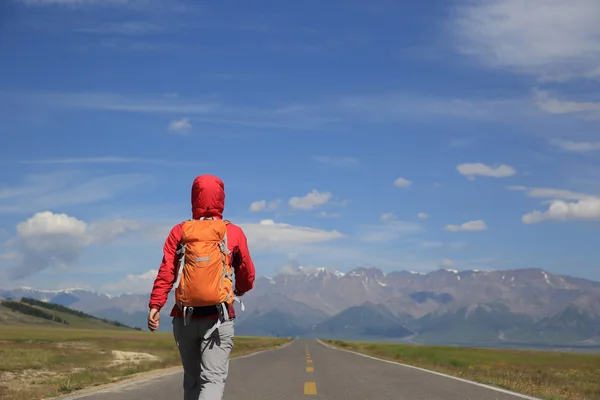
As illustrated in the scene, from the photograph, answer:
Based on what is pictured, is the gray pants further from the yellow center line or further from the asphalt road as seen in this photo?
the yellow center line

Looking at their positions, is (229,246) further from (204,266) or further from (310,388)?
(310,388)

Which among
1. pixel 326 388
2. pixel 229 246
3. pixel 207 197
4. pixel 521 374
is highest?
pixel 207 197

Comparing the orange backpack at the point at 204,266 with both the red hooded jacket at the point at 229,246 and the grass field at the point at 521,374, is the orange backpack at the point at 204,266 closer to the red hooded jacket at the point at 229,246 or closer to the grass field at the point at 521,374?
the red hooded jacket at the point at 229,246

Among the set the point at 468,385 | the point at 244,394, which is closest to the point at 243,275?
the point at 244,394

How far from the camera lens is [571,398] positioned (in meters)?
13.6

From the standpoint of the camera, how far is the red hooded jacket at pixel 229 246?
6180 millimetres

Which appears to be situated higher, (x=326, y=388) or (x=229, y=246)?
(x=229, y=246)

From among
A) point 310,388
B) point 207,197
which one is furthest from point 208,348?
point 310,388

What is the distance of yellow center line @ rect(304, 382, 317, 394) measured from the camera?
13828mm

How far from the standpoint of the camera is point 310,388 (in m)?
14.5

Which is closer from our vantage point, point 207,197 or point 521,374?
point 207,197

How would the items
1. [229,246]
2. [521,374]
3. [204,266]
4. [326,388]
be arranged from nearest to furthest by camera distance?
[204,266] < [229,246] < [326,388] < [521,374]

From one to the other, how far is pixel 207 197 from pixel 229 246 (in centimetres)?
51

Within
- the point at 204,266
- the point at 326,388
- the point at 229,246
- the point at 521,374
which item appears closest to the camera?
the point at 204,266
